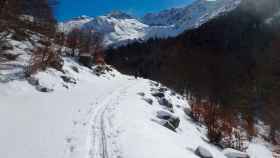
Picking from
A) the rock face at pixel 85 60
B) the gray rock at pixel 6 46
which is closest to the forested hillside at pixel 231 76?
the rock face at pixel 85 60

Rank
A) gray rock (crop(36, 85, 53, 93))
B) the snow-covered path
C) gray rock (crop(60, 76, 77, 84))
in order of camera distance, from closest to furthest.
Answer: the snow-covered path, gray rock (crop(36, 85, 53, 93)), gray rock (crop(60, 76, 77, 84))

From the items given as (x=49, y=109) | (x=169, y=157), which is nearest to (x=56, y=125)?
(x=49, y=109)

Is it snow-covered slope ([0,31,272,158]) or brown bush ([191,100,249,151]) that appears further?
brown bush ([191,100,249,151])

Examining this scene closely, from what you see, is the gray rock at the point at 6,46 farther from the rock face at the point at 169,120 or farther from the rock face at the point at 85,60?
the rock face at the point at 169,120

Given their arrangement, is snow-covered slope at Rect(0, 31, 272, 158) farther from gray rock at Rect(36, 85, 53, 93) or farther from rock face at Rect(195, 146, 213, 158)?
rock face at Rect(195, 146, 213, 158)

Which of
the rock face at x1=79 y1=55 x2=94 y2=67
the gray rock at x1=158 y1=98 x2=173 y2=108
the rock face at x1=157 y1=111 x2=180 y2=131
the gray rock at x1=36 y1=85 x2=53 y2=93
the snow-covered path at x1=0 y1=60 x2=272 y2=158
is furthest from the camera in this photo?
the rock face at x1=79 y1=55 x2=94 y2=67

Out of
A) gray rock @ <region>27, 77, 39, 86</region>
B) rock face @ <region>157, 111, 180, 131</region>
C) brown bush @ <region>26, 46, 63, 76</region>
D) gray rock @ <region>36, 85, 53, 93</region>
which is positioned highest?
brown bush @ <region>26, 46, 63, 76</region>

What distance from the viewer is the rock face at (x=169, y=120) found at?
14516 millimetres

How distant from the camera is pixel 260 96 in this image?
3019 cm

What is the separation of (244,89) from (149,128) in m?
23.6

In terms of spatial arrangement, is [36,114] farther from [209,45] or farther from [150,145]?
[209,45]

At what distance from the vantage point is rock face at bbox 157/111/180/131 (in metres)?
14.5

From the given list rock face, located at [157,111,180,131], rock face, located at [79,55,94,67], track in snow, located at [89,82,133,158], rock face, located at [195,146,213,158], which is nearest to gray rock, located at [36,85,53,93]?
track in snow, located at [89,82,133,158]

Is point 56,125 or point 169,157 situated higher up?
point 56,125
